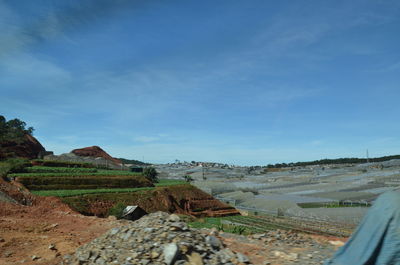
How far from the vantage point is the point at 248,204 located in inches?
1250

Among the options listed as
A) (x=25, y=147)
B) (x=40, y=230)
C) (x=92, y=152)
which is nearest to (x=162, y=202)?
(x=40, y=230)

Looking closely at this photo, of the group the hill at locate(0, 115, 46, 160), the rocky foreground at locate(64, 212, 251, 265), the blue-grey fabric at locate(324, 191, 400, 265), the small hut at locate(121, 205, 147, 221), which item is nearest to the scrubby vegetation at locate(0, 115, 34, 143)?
the hill at locate(0, 115, 46, 160)

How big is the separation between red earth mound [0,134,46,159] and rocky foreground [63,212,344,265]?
4573 cm

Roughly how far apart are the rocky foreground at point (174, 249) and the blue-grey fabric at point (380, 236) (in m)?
2.25

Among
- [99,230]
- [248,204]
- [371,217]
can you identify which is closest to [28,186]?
[99,230]

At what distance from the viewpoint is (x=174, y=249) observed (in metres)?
6.98

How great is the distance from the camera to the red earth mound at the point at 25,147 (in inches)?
1994

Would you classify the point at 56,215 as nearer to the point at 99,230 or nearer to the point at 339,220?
the point at 99,230

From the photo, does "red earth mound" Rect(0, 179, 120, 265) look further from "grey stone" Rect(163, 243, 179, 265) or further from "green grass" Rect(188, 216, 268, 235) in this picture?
"green grass" Rect(188, 216, 268, 235)

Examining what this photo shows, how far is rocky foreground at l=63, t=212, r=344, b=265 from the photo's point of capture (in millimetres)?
7133

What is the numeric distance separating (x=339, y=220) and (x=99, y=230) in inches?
681

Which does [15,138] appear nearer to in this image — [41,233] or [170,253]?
[41,233]

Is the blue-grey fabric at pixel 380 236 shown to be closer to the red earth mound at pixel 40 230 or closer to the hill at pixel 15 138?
the red earth mound at pixel 40 230

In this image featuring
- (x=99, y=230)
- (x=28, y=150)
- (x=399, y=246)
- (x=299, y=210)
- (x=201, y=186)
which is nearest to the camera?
(x=399, y=246)
